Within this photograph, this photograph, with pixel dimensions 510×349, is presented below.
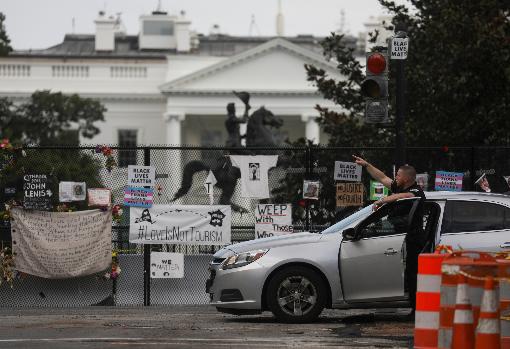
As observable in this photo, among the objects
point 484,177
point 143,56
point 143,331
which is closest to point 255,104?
point 143,56

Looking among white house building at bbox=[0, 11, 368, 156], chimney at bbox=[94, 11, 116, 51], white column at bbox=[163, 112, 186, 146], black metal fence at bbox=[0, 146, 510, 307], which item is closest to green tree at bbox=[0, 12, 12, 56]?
white house building at bbox=[0, 11, 368, 156]

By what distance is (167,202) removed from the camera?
20.8 meters

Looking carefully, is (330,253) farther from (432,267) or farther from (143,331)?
(432,267)

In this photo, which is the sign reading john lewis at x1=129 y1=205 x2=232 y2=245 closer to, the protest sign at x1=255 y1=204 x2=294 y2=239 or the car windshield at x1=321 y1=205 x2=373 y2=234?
the protest sign at x1=255 y1=204 x2=294 y2=239

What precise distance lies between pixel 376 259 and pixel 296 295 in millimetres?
935

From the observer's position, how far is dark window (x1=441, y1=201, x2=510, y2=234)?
1633cm

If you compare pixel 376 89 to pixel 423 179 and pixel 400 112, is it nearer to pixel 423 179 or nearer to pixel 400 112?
pixel 400 112

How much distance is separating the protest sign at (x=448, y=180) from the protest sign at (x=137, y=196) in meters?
3.94

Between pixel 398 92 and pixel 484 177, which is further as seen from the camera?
pixel 484 177

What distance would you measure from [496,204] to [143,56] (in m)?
84.0

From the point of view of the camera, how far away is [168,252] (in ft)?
67.6

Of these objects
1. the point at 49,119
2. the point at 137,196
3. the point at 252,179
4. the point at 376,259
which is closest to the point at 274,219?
the point at 252,179

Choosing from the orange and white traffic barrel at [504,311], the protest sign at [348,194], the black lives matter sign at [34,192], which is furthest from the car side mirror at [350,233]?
the black lives matter sign at [34,192]

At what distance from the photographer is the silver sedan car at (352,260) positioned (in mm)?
16141
